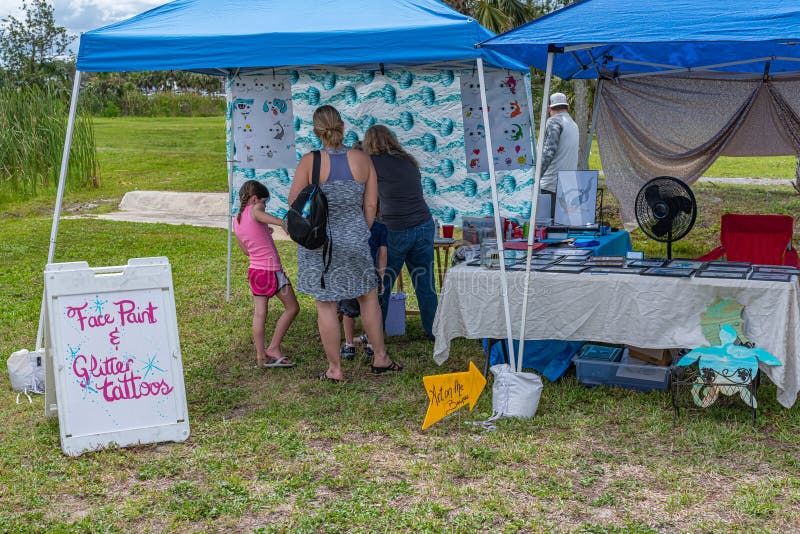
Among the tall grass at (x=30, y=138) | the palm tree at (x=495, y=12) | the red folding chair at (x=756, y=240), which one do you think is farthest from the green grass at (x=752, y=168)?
the red folding chair at (x=756, y=240)

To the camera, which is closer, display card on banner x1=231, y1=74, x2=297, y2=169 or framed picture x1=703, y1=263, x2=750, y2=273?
framed picture x1=703, y1=263, x2=750, y2=273

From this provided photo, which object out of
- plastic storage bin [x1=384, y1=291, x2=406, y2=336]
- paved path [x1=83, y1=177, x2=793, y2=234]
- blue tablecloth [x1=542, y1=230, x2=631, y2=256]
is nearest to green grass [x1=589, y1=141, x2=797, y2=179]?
paved path [x1=83, y1=177, x2=793, y2=234]

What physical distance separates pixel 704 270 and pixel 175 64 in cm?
315

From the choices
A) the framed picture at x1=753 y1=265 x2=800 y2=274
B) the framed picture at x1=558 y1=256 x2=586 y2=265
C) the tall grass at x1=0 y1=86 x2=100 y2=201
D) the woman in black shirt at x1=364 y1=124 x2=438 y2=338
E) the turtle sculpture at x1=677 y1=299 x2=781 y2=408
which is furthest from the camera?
the tall grass at x1=0 y1=86 x2=100 y2=201

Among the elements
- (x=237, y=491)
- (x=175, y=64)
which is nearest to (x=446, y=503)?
(x=237, y=491)

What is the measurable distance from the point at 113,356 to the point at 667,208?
11.6 feet

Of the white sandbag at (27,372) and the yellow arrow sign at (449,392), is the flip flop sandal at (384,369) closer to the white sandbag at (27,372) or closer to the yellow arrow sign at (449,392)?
the yellow arrow sign at (449,392)

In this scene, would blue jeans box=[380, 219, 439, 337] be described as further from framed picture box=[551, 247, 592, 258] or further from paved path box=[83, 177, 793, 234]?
paved path box=[83, 177, 793, 234]

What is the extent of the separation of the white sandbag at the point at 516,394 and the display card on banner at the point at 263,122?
141 inches

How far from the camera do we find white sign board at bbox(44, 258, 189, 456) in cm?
411

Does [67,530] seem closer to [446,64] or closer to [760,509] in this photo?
[760,509]

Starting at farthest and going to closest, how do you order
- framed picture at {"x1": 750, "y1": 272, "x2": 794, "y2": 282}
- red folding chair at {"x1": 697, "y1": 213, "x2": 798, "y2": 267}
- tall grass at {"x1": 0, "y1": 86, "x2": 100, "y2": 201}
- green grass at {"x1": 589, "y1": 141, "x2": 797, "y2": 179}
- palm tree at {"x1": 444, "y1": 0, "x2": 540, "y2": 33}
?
green grass at {"x1": 589, "y1": 141, "x2": 797, "y2": 179} → palm tree at {"x1": 444, "y1": 0, "x2": 540, "y2": 33} → tall grass at {"x1": 0, "y1": 86, "x2": 100, "y2": 201} → red folding chair at {"x1": 697, "y1": 213, "x2": 798, "y2": 267} → framed picture at {"x1": 750, "y1": 272, "x2": 794, "y2": 282}

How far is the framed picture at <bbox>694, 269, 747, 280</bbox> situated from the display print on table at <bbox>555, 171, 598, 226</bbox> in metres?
1.51

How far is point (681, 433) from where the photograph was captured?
4.22 m
